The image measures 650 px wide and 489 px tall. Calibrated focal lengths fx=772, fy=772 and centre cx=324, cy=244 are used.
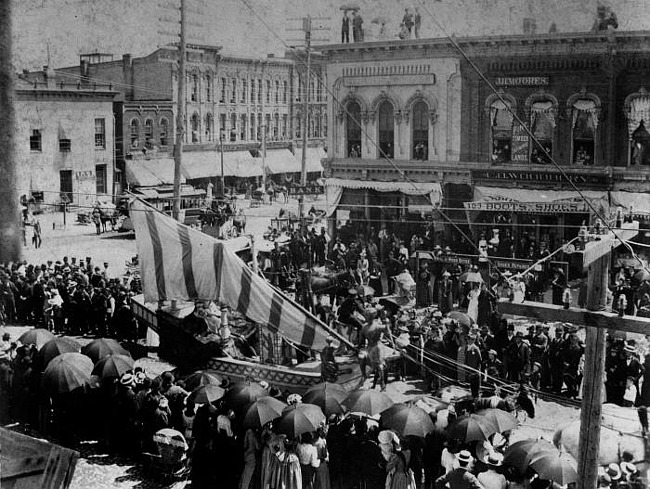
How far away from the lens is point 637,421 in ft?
34.4

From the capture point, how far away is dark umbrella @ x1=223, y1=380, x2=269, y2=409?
1061 centimetres

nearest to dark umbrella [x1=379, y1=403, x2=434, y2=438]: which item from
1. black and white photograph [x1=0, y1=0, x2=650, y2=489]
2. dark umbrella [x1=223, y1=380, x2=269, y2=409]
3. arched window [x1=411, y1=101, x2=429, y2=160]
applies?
black and white photograph [x1=0, y1=0, x2=650, y2=489]

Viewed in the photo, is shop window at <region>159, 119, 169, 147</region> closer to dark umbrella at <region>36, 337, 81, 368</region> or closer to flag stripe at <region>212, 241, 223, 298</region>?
flag stripe at <region>212, 241, 223, 298</region>

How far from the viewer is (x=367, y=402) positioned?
35.1 ft

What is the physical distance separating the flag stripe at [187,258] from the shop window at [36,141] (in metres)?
24.2

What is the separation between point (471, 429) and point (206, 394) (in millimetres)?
3963

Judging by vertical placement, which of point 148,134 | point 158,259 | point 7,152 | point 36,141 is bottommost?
point 158,259

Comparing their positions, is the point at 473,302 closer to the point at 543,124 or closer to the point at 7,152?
the point at 543,124

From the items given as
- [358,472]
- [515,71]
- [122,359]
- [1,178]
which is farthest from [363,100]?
[358,472]

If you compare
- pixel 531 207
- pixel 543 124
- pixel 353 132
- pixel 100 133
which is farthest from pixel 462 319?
pixel 100 133

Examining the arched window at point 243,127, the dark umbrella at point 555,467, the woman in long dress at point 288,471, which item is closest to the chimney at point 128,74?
the arched window at point 243,127

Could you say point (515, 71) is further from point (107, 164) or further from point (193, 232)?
point (107, 164)

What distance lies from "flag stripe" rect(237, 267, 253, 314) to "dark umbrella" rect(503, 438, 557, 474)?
5.87 meters

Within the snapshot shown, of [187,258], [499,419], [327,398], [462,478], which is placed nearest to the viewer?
[462,478]
